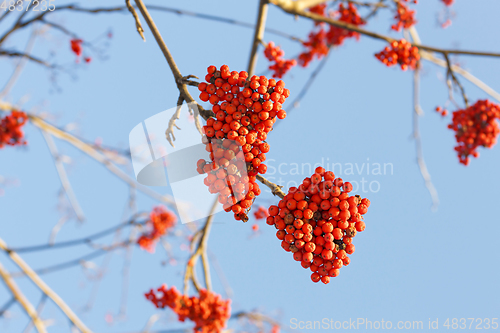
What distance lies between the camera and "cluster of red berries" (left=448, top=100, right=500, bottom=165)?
180 inches

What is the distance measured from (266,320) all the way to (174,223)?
2.82m

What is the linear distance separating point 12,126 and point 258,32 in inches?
191

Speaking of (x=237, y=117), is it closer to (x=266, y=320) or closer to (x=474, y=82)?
(x=474, y=82)

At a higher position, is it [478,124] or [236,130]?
[478,124]

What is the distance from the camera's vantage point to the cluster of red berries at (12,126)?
579 centimetres

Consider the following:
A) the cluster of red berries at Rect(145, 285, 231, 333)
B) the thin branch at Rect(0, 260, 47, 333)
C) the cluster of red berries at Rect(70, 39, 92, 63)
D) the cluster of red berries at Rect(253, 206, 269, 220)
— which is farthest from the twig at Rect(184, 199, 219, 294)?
the cluster of red berries at Rect(70, 39, 92, 63)

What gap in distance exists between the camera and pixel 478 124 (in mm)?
4660

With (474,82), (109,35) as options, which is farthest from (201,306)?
(474,82)

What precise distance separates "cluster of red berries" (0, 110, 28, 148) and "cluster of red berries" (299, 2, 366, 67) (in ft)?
18.0

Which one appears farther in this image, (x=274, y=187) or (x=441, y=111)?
(x=441, y=111)

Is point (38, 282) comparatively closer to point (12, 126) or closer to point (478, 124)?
point (12, 126)

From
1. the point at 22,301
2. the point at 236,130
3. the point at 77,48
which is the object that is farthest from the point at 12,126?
the point at 236,130

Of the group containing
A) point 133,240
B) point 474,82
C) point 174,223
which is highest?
point 474,82

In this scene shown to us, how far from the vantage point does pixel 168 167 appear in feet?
9.43
